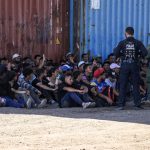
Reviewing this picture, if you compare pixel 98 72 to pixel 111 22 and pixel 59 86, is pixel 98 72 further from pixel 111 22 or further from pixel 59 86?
pixel 111 22

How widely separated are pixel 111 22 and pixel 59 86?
3.99 meters

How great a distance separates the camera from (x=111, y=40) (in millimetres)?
15227

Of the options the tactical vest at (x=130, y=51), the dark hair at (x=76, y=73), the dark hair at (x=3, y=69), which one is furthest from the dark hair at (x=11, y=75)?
the tactical vest at (x=130, y=51)

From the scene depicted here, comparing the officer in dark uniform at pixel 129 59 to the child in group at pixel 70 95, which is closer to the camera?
the officer in dark uniform at pixel 129 59

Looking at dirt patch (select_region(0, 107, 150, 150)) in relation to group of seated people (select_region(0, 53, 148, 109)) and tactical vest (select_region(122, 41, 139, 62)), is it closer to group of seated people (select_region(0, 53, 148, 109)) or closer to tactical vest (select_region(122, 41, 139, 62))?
group of seated people (select_region(0, 53, 148, 109))

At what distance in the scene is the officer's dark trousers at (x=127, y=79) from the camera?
11250mm

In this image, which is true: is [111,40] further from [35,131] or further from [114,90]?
[35,131]

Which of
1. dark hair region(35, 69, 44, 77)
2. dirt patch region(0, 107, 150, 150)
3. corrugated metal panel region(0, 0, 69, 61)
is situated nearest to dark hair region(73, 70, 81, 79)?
dark hair region(35, 69, 44, 77)

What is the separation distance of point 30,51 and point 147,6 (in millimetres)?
3296

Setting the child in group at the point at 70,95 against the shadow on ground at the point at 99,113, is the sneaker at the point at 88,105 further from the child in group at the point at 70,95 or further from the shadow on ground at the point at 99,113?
the shadow on ground at the point at 99,113

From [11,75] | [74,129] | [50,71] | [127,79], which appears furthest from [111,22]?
[74,129]

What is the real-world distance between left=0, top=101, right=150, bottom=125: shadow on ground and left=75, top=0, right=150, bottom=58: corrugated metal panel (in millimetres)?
3853

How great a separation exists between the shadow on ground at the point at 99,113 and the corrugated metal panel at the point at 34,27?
12.6 ft

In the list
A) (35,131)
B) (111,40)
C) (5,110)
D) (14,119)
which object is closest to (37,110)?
(5,110)
